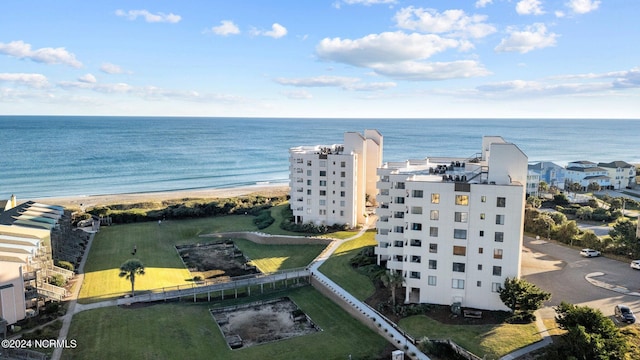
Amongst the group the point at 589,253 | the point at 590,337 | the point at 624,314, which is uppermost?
the point at 590,337

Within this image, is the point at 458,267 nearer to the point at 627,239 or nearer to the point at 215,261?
the point at 627,239

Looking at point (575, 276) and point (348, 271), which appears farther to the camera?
point (348, 271)

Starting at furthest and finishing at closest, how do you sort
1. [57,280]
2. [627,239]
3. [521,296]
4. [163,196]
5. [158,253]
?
[163,196] < [158,253] < [627,239] < [57,280] < [521,296]

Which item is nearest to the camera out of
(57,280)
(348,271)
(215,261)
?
(57,280)

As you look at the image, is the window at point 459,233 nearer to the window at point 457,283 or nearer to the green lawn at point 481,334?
the window at point 457,283

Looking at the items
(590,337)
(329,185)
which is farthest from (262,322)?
(329,185)

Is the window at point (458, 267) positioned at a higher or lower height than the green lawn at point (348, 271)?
→ higher

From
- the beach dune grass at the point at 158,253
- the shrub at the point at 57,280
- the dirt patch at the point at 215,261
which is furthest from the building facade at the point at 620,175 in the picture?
the shrub at the point at 57,280
